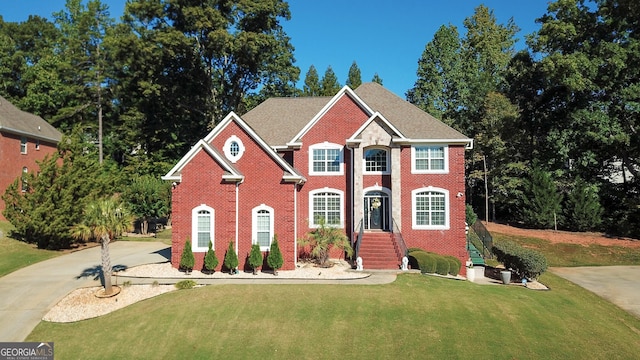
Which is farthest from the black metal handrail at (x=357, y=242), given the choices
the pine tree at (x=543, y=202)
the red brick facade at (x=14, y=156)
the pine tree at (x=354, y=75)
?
the pine tree at (x=354, y=75)

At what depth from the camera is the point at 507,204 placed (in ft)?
144

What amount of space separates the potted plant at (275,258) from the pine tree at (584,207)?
30136 mm

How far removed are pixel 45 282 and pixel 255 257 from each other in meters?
9.71

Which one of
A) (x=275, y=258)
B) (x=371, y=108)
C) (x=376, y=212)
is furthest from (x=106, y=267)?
(x=371, y=108)

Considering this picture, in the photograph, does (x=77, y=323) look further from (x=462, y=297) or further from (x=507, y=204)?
(x=507, y=204)

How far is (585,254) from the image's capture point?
30.0 m

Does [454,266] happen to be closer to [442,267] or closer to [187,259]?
[442,267]

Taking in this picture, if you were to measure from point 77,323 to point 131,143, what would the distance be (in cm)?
3709

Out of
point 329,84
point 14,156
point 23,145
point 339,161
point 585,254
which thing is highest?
point 329,84

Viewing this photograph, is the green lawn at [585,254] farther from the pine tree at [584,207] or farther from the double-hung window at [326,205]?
the double-hung window at [326,205]

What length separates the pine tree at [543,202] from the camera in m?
37.1

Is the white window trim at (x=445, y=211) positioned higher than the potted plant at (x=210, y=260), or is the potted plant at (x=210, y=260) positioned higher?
the white window trim at (x=445, y=211)

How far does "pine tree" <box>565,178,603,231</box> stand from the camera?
35.7 m

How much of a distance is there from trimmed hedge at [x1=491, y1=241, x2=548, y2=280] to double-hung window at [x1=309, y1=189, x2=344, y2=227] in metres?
9.37
